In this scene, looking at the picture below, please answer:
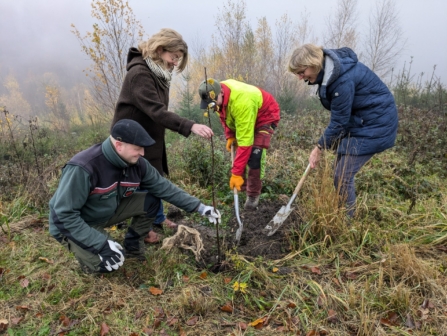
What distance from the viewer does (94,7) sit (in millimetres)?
7215

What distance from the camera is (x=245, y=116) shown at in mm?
3000

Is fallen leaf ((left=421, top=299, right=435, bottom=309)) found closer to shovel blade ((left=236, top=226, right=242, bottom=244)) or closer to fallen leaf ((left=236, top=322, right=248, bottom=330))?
fallen leaf ((left=236, top=322, right=248, bottom=330))

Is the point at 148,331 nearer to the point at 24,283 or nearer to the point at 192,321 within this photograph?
the point at 192,321

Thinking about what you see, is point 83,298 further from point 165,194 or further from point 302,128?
point 302,128

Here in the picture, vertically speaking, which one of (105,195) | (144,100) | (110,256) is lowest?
(110,256)

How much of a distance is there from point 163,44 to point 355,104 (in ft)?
5.89

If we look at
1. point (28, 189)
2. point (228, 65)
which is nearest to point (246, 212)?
point (28, 189)

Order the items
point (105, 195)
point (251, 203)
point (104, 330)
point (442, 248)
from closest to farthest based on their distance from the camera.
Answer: point (104, 330) < point (105, 195) < point (442, 248) < point (251, 203)

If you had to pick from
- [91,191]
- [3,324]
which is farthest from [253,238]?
[3,324]

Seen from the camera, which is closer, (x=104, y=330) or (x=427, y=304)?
(x=104, y=330)

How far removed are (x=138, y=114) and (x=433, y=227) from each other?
3.05 metres

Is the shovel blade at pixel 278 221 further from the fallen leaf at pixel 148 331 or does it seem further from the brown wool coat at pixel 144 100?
the fallen leaf at pixel 148 331

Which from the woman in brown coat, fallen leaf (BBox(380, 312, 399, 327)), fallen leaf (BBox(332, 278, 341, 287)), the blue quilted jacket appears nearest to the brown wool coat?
the woman in brown coat

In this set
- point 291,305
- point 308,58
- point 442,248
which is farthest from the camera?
point 442,248
